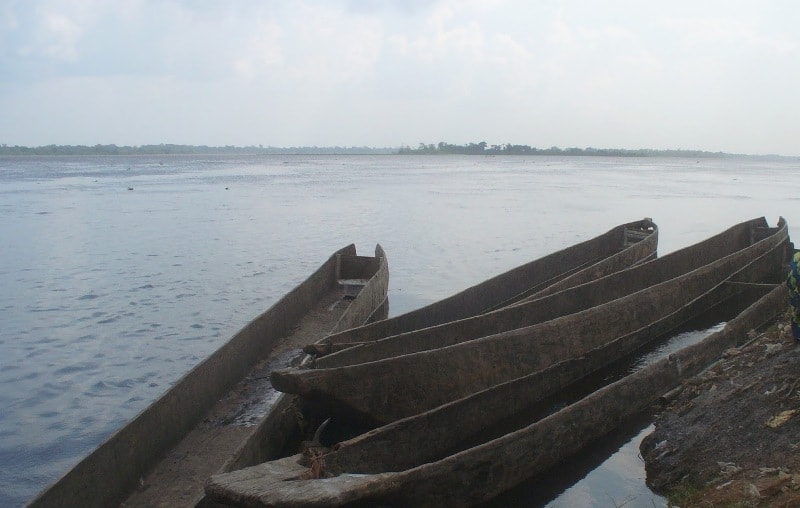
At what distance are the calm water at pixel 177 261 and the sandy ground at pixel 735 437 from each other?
48cm

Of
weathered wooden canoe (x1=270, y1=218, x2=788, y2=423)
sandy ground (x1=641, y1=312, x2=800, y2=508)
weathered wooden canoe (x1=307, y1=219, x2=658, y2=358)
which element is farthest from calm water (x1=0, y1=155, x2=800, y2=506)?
weathered wooden canoe (x1=307, y1=219, x2=658, y2=358)

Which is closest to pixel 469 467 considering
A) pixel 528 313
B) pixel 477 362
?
pixel 477 362

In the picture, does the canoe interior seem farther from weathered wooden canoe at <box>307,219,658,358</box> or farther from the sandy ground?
weathered wooden canoe at <box>307,219,658,358</box>

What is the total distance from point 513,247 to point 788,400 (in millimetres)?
15153

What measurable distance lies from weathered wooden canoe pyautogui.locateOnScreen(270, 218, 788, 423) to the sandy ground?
4.45ft

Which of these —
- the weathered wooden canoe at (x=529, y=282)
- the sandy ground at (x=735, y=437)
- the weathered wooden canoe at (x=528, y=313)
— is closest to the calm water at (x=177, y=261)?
the sandy ground at (x=735, y=437)

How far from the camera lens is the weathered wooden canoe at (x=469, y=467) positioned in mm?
4082

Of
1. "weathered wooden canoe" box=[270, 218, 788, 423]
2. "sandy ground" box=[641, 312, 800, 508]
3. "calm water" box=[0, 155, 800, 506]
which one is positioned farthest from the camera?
"calm water" box=[0, 155, 800, 506]

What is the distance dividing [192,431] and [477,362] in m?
2.83

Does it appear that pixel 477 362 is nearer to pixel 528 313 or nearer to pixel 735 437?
pixel 528 313

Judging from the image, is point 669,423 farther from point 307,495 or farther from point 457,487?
point 307,495

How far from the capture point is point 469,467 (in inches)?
193

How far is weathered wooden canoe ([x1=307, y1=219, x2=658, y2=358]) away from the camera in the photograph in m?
7.60

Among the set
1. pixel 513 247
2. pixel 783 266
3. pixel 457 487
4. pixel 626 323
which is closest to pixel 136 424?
pixel 457 487
